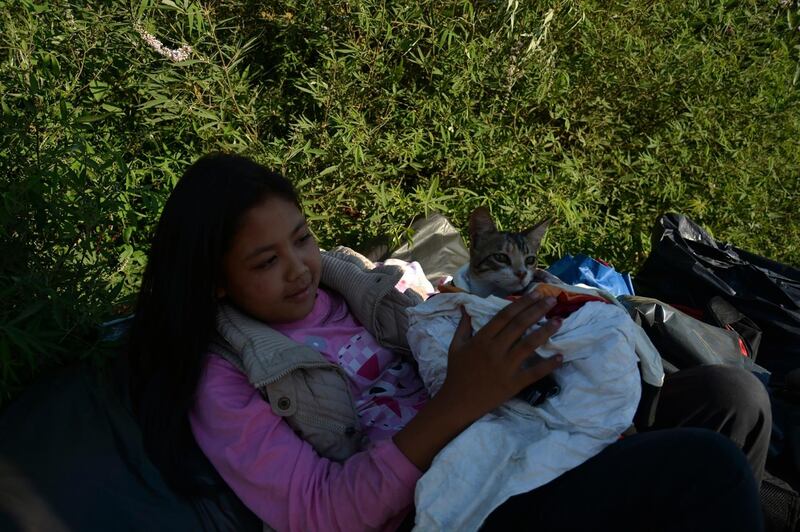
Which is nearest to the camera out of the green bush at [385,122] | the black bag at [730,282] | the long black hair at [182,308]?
the long black hair at [182,308]

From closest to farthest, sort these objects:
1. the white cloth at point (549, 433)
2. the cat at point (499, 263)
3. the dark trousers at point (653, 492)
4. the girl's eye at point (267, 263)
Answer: the dark trousers at point (653, 492) → the white cloth at point (549, 433) → the girl's eye at point (267, 263) → the cat at point (499, 263)

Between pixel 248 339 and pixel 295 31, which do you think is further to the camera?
pixel 295 31

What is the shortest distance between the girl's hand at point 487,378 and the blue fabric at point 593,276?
1.52 meters

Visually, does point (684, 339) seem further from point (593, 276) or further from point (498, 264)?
point (498, 264)

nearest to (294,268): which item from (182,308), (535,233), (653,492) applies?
(182,308)

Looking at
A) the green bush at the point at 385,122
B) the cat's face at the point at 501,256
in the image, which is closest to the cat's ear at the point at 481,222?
the cat's face at the point at 501,256

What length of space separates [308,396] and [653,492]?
2.51 ft

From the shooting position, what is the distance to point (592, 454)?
127 cm

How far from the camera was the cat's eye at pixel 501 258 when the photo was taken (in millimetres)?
2123

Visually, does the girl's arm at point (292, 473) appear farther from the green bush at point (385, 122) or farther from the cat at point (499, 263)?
the cat at point (499, 263)

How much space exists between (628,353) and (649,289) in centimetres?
192

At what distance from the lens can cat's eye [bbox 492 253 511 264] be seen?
212 cm

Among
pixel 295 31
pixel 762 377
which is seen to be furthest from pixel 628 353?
pixel 295 31

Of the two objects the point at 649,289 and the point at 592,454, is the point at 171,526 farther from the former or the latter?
the point at 649,289
